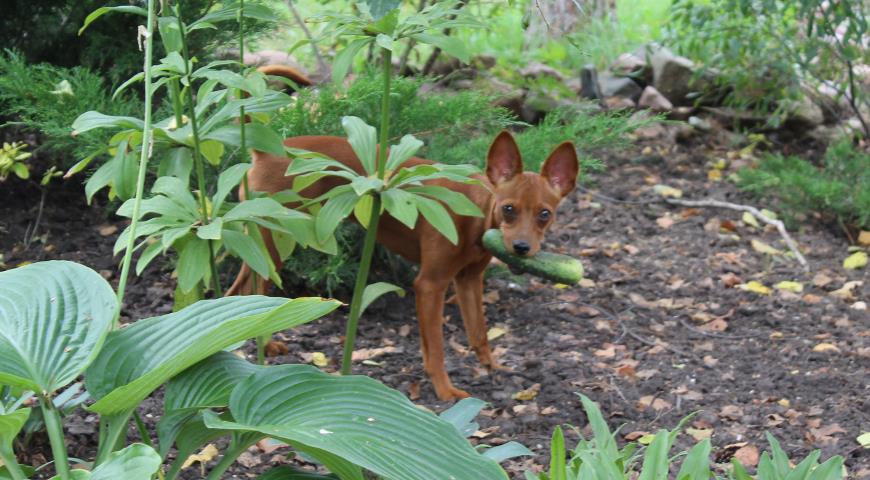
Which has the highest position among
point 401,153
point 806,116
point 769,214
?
point 401,153

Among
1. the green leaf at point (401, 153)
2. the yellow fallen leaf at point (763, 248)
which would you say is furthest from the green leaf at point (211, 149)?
the yellow fallen leaf at point (763, 248)

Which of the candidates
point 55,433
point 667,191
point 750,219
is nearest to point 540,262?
point 55,433

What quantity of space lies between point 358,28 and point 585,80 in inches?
195

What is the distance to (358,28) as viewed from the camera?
2.84 m

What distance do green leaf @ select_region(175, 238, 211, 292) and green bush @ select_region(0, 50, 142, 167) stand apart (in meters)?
1.75

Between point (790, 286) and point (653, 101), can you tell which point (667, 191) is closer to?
point (653, 101)

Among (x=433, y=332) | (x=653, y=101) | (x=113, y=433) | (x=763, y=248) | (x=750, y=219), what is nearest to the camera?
(x=113, y=433)

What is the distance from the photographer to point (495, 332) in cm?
492

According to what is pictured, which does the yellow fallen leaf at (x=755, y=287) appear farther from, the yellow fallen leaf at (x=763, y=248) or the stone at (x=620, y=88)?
the stone at (x=620, y=88)

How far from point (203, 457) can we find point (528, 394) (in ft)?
4.60

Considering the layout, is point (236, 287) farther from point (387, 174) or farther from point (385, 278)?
point (387, 174)

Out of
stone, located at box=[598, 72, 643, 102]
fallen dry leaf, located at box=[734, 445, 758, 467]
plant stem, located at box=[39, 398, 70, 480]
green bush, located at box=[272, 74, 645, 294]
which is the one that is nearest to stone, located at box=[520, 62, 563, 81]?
stone, located at box=[598, 72, 643, 102]

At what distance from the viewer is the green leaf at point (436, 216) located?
2814 mm

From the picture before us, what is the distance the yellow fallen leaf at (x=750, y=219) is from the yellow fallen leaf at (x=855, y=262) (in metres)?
0.62
